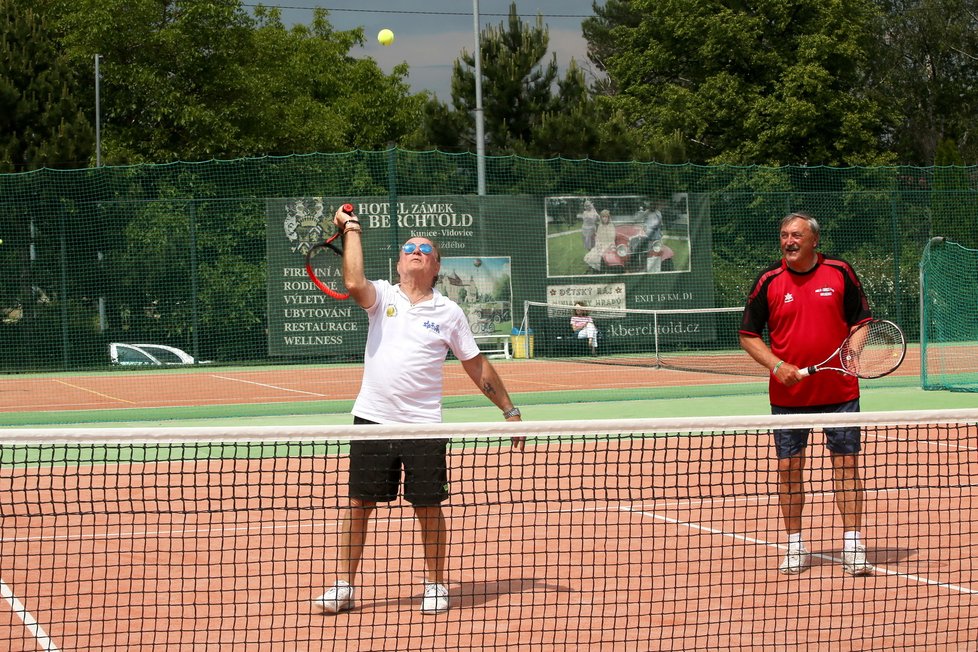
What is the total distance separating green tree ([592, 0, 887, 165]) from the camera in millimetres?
37094

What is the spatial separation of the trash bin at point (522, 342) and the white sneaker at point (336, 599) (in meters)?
16.3

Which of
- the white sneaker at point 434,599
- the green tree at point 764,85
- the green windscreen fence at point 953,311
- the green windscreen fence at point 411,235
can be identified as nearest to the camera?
the white sneaker at point 434,599

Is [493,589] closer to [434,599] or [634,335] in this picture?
[434,599]

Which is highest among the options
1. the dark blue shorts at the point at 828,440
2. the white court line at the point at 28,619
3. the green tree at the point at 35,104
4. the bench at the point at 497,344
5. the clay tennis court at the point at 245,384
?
the green tree at the point at 35,104

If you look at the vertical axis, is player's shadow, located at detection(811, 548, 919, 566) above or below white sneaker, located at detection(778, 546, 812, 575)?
below

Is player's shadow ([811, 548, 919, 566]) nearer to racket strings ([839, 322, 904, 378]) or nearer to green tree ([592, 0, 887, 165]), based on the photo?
racket strings ([839, 322, 904, 378])

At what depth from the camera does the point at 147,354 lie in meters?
18.7

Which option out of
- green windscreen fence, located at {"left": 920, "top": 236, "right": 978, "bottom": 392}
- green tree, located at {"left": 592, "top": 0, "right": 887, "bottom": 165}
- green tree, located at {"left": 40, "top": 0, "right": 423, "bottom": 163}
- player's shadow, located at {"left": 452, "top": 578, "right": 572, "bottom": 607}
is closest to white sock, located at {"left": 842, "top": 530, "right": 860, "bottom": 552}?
player's shadow, located at {"left": 452, "top": 578, "right": 572, "bottom": 607}

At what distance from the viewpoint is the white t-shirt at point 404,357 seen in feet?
17.0

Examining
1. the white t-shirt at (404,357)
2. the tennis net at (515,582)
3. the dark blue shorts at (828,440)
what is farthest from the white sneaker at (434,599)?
the dark blue shorts at (828,440)

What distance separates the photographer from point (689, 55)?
40156mm

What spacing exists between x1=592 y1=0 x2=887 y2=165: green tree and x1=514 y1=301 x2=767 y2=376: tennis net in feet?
49.0

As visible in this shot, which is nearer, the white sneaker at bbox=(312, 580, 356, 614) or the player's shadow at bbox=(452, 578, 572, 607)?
the white sneaker at bbox=(312, 580, 356, 614)

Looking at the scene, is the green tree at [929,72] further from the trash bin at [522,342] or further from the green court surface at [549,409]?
the green court surface at [549,409]
